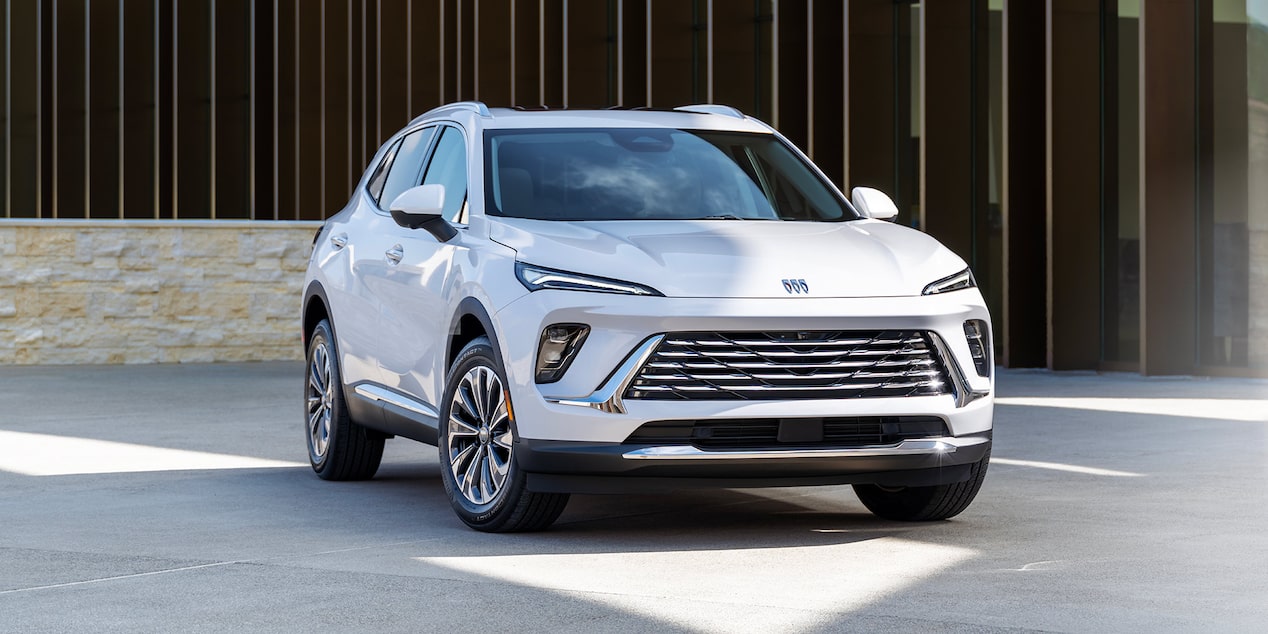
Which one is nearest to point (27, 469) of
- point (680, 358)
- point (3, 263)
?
point (680, 358)

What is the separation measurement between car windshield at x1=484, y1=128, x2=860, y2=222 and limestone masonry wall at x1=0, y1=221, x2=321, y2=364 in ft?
40.4

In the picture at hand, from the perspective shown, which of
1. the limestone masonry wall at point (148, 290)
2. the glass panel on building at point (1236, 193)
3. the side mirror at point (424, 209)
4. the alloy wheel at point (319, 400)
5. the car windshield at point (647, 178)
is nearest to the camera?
the side mirror at point (424, 209)

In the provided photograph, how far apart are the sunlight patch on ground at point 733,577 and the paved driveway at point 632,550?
2 cm

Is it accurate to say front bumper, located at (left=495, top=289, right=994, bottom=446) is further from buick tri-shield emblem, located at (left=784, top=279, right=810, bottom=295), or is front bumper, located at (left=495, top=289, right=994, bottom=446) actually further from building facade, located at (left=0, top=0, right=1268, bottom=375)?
building facade, located at (left=0, top=0, right=1268, bottom=375)

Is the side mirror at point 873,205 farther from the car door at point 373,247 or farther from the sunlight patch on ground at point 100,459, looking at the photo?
the sunlight patch on ground at point 100,459

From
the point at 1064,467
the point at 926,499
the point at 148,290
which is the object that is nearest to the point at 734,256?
the point at 926,499

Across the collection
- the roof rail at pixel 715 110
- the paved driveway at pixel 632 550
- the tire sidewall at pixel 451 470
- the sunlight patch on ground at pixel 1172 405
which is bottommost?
the sunlight patch on ground at pixel 1172 405

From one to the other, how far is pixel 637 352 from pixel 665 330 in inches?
5.4

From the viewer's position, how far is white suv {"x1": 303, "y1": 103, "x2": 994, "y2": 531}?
691cm

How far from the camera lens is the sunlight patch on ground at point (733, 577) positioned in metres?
5.66

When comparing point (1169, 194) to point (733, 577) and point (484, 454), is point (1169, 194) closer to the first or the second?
point (484, 454)

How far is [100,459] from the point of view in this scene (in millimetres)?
10656

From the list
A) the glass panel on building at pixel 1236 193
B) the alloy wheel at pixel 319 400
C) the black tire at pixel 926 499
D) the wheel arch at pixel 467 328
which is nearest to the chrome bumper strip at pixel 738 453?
the black tire at pixel 926 499

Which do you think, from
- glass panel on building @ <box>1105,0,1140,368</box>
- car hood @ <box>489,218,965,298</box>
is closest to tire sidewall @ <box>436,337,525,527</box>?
car hood @ <box>489,218,965,298</box>
